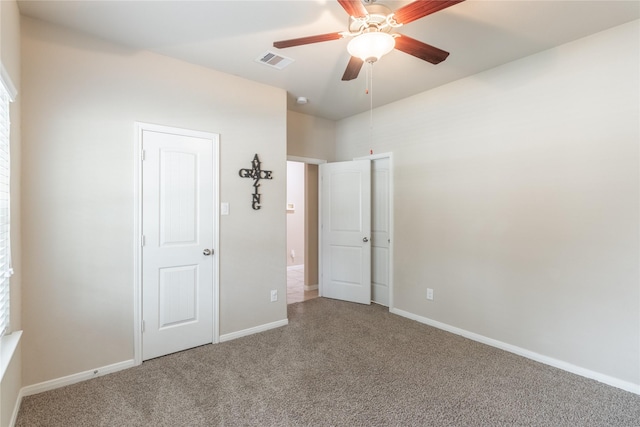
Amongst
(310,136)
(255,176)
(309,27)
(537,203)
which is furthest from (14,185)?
(537,203)

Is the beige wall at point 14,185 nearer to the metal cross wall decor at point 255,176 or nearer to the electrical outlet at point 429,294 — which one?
the metal cross wall decor at point 255,176

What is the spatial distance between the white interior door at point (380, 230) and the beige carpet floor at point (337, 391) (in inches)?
51.1

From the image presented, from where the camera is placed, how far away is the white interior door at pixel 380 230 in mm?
4215

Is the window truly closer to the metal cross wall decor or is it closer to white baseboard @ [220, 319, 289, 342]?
white baseboard @ [220, 319, 289, 342]

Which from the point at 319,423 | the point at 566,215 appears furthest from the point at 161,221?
the point at 566,215

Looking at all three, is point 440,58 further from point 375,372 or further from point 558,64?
point 375,372

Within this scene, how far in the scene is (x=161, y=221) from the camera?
272cm

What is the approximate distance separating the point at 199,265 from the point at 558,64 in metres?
3.67

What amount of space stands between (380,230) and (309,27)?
279 centimetres

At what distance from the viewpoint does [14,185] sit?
200 centimetres

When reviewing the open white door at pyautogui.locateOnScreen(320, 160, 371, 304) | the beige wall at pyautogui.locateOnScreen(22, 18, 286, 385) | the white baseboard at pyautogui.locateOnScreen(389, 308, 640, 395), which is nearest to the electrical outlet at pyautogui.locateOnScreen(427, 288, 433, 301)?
A: the white baseboard at pyautogui.locateOnScreen(389, 308, 640, 395)

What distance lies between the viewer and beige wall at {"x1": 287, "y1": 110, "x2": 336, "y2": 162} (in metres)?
4.33

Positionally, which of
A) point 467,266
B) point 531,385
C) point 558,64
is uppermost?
point 558,64

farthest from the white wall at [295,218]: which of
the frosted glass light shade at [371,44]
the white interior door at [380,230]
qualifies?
the frosted glass light shade at [371,44]
